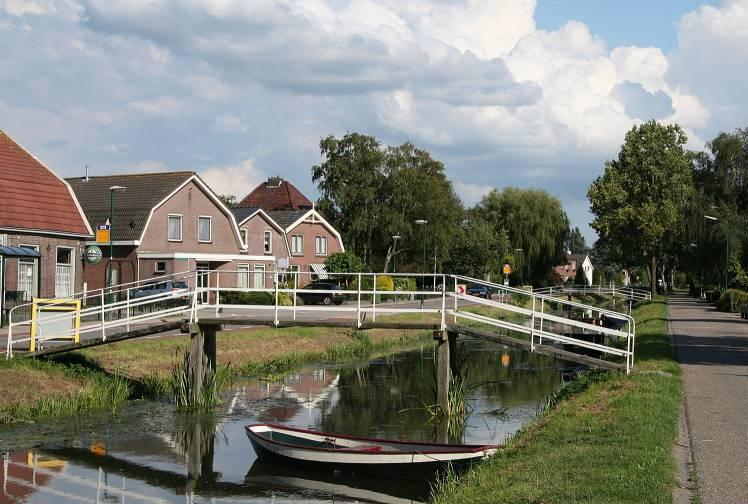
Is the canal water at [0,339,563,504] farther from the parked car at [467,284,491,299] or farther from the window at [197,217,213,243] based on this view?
the parked car at [467,284,491,299]

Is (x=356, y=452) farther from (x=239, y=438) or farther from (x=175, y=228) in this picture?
(x=175, y=228)

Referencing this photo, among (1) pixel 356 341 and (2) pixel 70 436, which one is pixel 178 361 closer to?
(2) pixel 70 436

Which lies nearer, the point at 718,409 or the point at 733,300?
the point at 718,409

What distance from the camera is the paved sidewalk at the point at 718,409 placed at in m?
10.9

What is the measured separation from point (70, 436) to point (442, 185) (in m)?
70.9

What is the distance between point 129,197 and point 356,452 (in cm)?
4284

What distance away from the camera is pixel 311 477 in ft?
52.0

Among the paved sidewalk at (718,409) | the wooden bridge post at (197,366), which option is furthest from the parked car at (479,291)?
the wooden bridge post at (197,366)

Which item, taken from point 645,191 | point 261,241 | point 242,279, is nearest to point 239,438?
point 242,279

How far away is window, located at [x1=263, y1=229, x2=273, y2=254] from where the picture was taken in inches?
2661

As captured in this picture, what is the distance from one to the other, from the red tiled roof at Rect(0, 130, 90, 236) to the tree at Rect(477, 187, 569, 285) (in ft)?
208

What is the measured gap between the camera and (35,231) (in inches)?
1366

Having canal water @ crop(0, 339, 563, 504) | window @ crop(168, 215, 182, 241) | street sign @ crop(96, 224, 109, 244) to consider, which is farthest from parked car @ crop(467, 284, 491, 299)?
canal water @ crop(0, 339, 563, 504)

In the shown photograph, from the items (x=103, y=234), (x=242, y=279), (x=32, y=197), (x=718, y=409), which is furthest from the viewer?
(x=242, y=279)
